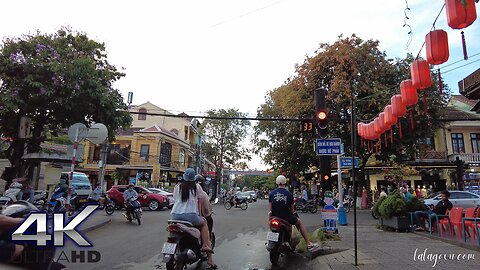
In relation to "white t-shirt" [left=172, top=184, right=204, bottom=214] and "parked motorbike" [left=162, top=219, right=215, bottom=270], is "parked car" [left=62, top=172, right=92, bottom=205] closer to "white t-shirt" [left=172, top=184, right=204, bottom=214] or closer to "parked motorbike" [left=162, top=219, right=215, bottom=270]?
"white t-shirt" [left=172, top=184, right=204, bottom=214]

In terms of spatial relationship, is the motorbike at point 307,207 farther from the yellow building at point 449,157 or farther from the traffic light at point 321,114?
the traffic light at point 321,114

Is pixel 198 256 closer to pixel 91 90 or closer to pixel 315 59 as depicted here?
pixel 91 90

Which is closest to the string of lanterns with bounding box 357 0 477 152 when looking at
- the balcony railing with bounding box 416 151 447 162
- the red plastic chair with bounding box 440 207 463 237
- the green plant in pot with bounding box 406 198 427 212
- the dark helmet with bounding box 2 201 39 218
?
the green plant in pot with bounding box 406 198 427 212

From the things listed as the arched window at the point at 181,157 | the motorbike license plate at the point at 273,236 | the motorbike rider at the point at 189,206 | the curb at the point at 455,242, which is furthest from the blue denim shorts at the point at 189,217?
the arched window at the point at 181,157

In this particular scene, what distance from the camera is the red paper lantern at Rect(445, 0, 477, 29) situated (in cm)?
507

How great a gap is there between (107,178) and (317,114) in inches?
1329

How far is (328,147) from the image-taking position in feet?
30.0

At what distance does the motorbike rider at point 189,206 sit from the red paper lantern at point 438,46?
5123mm

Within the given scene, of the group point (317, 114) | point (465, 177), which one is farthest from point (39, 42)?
point (465, 177)

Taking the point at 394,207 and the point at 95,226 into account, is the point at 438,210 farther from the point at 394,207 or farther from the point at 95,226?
the point at 95,226

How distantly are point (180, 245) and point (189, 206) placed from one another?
605mm

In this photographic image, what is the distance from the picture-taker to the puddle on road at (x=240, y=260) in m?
6.08

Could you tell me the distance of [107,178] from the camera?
123 feet

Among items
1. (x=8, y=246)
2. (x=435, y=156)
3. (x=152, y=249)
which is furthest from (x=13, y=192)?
(x=435, y=156)
